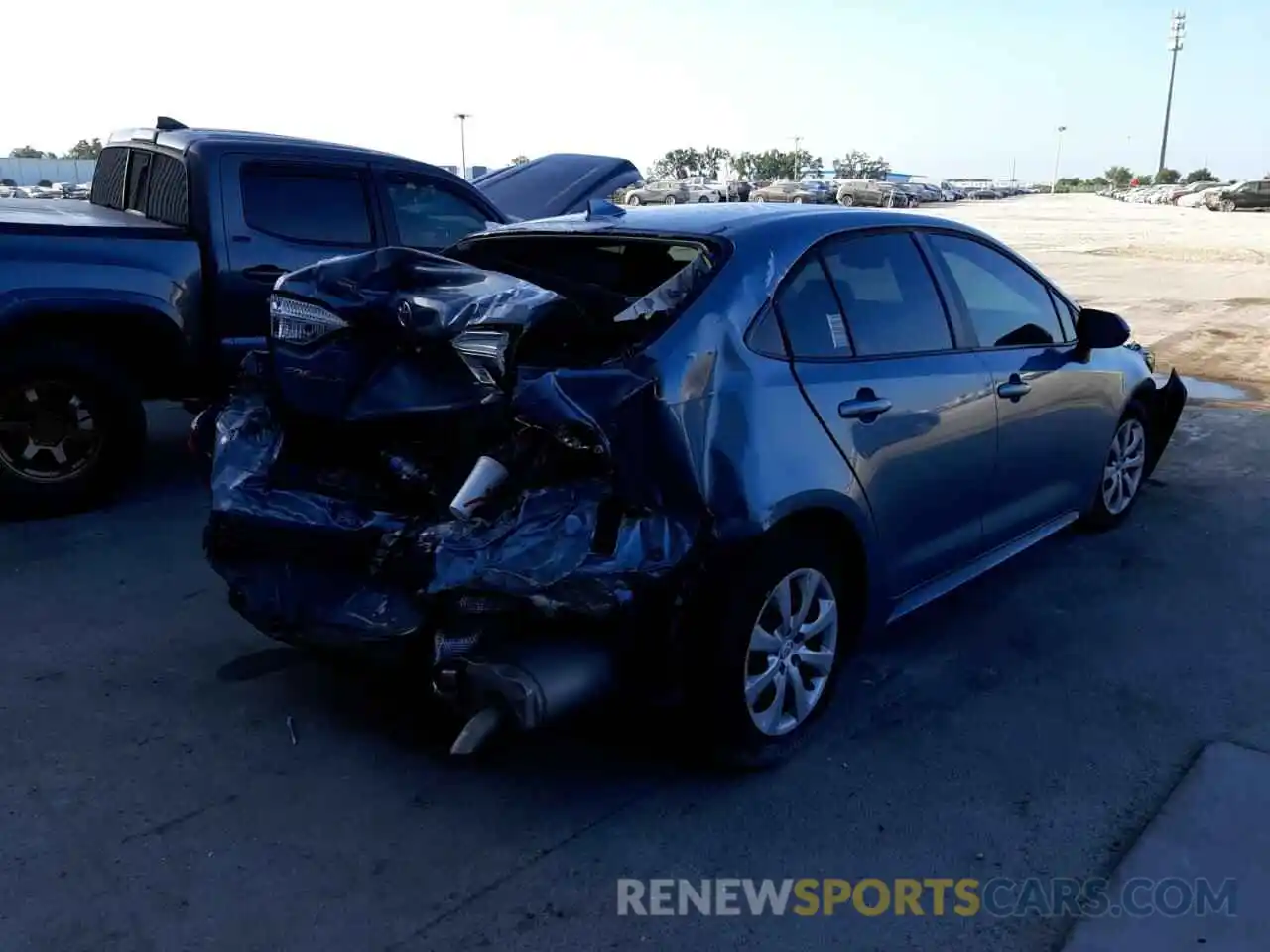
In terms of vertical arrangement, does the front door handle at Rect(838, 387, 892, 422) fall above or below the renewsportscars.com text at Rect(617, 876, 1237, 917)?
above

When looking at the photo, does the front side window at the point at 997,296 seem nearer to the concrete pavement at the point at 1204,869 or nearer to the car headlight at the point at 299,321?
the concrete pavement at the point at 1204,869

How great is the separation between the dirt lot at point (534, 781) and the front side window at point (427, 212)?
2865 mm

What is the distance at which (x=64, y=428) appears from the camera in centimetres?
572

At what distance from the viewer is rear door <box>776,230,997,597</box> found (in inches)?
137

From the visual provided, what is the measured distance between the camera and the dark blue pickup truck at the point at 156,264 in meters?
5.50

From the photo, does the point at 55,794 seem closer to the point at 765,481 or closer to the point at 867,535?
the point at 765,481

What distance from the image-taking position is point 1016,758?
3453mm

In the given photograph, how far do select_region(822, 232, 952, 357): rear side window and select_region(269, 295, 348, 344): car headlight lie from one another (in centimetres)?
165

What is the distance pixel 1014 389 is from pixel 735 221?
57.0 inches

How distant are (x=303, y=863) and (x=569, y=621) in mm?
954

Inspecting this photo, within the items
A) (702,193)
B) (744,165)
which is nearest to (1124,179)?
(744,165)

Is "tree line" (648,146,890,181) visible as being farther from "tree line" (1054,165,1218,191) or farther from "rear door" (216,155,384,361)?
"rear door" (216,155,384,361)

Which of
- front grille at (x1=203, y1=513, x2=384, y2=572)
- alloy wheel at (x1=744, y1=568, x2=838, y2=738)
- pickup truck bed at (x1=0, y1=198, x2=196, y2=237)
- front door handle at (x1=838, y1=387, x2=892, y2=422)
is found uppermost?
pickup truck bed at (x1=0, y1=198, x2=196, y2=237)

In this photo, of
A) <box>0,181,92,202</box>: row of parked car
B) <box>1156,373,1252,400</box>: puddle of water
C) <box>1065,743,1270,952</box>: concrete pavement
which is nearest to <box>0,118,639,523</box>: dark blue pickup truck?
<box>1065,743,1270,952</box>: concrete pavement
